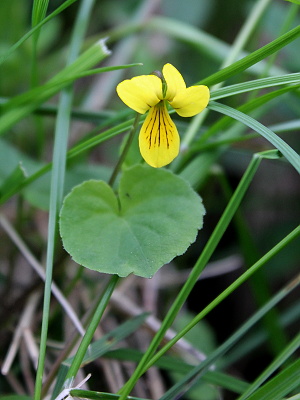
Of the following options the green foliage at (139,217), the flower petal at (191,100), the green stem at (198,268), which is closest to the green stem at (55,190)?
the green foliage at (139,217)

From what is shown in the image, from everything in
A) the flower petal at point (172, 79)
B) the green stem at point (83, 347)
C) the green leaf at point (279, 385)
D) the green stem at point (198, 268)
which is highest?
the flower petal at point (172, 79)

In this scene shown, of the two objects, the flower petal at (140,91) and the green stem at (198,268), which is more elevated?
the flower petal at (140,91)

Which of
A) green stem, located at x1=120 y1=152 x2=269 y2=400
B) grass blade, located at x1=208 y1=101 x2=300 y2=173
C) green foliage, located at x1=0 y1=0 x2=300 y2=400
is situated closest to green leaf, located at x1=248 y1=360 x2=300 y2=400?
green foliage, located at x1=0 y1=0 x2=300 y2=400

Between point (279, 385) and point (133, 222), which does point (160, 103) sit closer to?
point (133, 222)

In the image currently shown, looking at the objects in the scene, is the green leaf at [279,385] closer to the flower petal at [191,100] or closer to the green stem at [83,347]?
the green stem at [83,347]

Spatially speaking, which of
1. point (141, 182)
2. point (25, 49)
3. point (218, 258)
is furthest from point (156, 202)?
point (25, 49)

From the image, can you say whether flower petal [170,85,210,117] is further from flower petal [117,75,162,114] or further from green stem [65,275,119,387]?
green stem [65,275,119,387]
